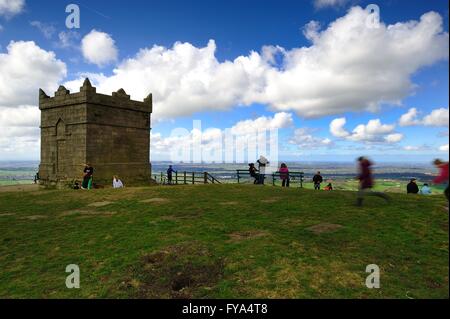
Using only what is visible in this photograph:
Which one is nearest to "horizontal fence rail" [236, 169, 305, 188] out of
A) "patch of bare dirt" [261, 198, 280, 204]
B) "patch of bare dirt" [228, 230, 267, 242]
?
"patch of bare dirt" [261, 198, 280, 204]

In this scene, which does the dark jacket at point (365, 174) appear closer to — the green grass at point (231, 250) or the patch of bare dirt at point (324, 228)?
the green grass at point (231, 250)

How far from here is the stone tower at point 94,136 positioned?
2397cm

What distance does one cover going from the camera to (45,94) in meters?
27.3

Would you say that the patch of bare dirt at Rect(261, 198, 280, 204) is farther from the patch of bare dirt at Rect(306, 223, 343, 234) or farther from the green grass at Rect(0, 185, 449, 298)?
the patch of bare dirt at Rect(306, 223, 343, 234)

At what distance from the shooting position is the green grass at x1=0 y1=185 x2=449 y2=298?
656 cm

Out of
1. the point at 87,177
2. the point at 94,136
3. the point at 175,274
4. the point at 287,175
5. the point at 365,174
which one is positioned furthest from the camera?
the point at 94,136

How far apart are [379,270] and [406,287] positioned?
2.23 ft

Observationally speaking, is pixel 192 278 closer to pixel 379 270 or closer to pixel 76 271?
pixel 76 271

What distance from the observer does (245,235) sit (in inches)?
367

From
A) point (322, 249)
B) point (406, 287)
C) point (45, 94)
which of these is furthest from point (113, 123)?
point (406, 287)

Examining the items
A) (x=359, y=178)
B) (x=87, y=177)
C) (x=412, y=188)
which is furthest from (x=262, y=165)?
(x=359, y=178)

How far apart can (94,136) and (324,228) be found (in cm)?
1964

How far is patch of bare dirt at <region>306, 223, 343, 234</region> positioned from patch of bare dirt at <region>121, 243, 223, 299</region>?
334 centimetres

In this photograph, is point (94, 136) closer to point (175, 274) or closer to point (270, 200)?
point (270, 200)
